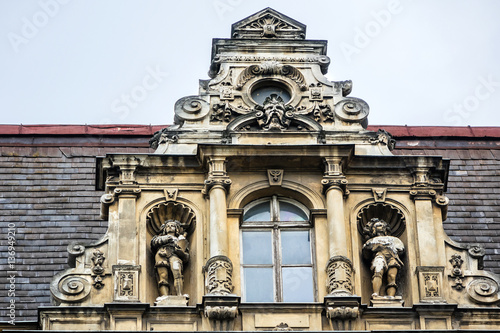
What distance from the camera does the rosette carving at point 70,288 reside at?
24797mm

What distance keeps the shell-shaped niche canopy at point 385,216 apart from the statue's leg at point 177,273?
3111 mm

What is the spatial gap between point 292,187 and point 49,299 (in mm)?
4615

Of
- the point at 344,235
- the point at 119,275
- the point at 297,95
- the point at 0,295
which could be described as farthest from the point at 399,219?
the point at 0,295

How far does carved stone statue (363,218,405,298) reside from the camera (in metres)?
25.4

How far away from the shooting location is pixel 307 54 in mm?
28281

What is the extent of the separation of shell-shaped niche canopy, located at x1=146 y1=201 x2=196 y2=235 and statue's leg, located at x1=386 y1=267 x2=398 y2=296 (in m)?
3.29

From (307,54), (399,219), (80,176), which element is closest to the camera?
(399,219)

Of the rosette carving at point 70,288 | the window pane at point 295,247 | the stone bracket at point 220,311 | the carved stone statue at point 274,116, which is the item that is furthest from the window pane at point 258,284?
the carved stone statue at point 274,116

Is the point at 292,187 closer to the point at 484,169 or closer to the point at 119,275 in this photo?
the point at 119,275

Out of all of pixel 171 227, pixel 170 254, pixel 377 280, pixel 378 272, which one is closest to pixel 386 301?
pixel 377 280


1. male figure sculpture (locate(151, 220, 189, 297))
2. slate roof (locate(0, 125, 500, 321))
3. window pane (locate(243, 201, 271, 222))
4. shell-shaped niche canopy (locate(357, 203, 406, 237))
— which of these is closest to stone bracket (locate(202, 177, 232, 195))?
window pane (locate(243, 201, 271, 222))

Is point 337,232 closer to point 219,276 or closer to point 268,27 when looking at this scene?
point 219,276

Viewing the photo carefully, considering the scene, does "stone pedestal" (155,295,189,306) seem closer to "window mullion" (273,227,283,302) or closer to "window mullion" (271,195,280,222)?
"window mullion" (273,227,283,302)

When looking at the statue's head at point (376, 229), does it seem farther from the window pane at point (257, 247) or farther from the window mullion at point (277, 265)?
the window pane at point (257, 247)
